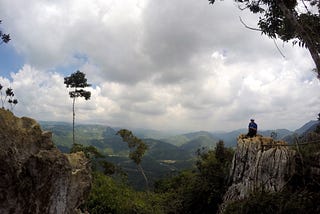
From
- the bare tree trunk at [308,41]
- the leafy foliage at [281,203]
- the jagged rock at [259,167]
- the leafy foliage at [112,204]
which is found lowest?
the leafy foliage at [112,204]

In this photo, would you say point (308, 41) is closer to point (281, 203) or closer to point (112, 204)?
point (281, 203)

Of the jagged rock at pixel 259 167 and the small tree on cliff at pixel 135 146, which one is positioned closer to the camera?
the jagged rock at pixel 259 167

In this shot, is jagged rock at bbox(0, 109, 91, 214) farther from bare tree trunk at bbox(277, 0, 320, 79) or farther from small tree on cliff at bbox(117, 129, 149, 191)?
small tree on cliff at bbox(117, 129, 149, 191)

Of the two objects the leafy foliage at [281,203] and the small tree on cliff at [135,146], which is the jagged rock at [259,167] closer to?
the leafy foliage at [281,203]

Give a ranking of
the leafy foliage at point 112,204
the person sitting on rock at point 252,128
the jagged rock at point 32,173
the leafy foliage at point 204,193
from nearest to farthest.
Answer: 1. the jagged rock at point 32,173
2. the person sitting on rock at point 252,128
3. the leafy foliage at point 204,193
4. the leafy foliage at point 112,204

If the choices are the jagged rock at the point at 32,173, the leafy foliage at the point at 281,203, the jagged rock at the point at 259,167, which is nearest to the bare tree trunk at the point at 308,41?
the leafy foliage at the point at 281,203

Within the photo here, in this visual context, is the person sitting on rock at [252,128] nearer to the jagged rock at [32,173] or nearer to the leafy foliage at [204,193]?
the leafy foliage at [204,193]

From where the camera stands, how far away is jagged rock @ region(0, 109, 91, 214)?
7828 millimetres

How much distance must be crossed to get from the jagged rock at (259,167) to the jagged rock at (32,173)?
9458 millimetres

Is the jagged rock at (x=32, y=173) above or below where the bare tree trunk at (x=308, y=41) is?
below

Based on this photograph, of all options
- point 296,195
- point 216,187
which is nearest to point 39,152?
point 296,195

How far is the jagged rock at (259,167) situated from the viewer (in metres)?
15.3

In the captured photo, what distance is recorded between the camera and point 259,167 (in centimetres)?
1616

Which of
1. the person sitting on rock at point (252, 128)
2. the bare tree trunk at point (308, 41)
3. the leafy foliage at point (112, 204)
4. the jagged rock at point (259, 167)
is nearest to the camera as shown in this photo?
the bare tree trunk at point (308, 41)
